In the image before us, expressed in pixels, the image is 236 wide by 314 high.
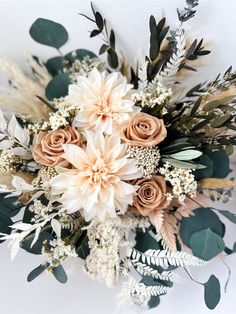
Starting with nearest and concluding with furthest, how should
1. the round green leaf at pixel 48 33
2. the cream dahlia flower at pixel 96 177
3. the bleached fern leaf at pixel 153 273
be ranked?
1. the cream dahlia flower at pixel 96 177
2. the bleached fern leaf at pixel 153 273
3. the round green leaf at pixel 48 33

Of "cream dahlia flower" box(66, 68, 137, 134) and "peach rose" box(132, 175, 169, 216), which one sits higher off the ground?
"cream dahlia flower" box(66, 68, 137, 134)

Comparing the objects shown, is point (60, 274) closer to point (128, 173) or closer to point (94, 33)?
point (128, 173)

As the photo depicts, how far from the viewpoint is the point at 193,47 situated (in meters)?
0.89

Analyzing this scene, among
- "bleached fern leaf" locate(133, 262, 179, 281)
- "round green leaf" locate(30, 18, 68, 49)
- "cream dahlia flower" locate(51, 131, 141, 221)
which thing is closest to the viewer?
"cream dahlia flower" locate(51, 131, 141, 221)

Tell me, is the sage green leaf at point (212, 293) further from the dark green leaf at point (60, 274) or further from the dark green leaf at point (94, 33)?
the dark green leaf at point (94, 33)

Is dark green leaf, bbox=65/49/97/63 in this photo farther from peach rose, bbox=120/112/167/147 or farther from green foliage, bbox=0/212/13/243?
green foliage, bbox=0/212/13/243

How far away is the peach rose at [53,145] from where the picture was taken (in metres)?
0.86

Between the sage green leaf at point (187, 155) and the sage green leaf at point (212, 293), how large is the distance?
0.89 feet

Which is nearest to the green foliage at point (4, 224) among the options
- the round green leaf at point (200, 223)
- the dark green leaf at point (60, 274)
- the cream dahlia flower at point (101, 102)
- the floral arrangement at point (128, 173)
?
the floral arrangement at point (128, 173)

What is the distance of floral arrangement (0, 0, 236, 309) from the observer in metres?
0.83

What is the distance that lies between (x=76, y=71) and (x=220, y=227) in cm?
50

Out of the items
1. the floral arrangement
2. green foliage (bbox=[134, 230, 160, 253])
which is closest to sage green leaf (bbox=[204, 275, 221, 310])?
the floral arrangement

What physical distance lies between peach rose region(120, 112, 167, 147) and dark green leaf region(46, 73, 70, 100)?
9.8 inches

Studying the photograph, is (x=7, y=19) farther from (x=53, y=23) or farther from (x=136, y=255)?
(x=136, y=255)
